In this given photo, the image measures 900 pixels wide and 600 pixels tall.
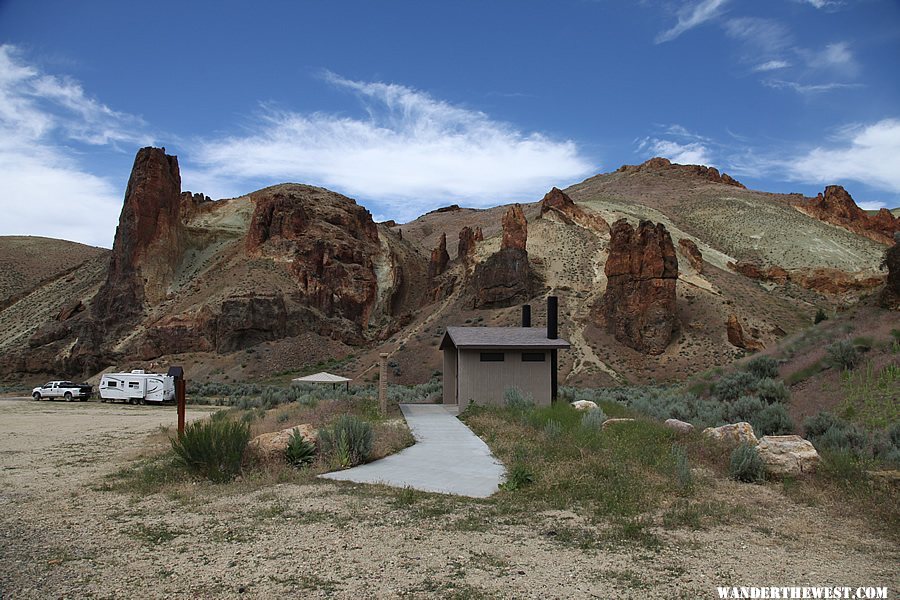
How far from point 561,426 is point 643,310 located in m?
34.3

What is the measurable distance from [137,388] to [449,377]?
20.5m

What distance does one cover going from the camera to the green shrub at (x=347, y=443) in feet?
39.2

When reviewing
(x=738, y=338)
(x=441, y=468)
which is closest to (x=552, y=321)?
(x=441, y=468)

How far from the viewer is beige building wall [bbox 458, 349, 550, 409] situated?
2302cm

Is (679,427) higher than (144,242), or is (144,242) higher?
(144,242)

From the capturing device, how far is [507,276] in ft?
181

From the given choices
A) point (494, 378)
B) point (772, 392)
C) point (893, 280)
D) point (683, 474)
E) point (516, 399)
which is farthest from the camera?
point (494, 378)

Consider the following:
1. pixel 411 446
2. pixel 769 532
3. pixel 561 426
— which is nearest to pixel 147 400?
pixel 411 446

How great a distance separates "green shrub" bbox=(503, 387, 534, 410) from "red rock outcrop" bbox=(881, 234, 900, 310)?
13.6m

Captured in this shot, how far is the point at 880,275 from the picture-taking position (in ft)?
201

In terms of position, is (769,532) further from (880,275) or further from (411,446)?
(880,275)

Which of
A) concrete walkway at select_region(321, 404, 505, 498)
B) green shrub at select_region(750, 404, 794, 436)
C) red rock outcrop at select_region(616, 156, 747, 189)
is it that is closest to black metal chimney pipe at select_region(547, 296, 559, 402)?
concrete walkway at select_region(321, 404, 505, 498)

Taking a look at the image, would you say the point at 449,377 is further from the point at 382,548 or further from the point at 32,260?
the point at 32,260

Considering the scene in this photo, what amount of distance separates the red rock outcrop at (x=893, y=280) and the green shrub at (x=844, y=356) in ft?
15.2
